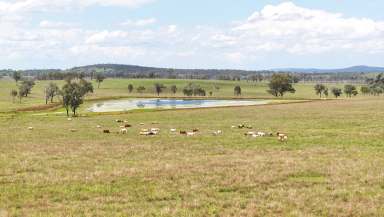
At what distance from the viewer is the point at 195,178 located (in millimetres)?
21250

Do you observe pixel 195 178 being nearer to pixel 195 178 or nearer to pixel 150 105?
pixel 195 178

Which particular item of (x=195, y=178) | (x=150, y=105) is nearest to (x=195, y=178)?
(x=195, y=178)

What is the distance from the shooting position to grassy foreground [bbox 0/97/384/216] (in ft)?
53.6

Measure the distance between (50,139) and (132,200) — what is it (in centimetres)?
2335

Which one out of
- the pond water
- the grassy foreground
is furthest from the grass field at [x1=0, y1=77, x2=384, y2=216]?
the pond water

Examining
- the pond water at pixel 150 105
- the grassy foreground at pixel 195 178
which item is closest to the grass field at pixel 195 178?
the grassy foreground at pixel 195 178

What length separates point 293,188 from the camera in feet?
63.0

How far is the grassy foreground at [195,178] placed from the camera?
16.3m

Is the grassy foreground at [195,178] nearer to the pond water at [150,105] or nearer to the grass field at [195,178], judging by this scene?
the grass field at [195,178]

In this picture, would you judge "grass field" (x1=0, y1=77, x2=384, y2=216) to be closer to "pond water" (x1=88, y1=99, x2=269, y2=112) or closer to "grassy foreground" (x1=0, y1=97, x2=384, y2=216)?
"grassy foreground" (x1=0, y1=97, x2=384, y2=216)

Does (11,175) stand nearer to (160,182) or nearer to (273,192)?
(160,182)

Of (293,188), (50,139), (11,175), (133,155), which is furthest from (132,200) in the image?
(50,139)

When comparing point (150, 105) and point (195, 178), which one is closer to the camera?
point (195, 178)

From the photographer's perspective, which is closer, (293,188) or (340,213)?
(340,213)
